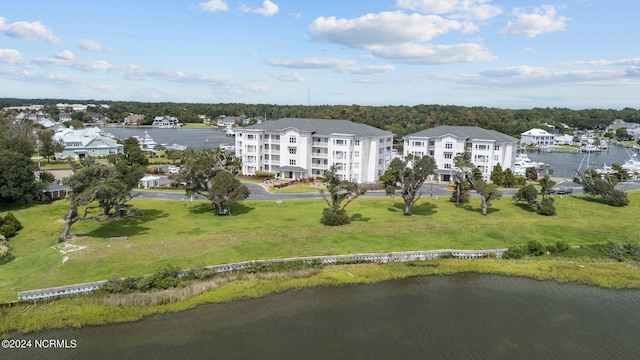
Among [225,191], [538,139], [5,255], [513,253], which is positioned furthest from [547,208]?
[538,139]

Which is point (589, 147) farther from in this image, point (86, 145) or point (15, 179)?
point (15, 179)

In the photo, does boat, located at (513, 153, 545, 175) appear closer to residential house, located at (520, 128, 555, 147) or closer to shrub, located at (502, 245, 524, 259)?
shrub, located at (502, 245, 524, 259)

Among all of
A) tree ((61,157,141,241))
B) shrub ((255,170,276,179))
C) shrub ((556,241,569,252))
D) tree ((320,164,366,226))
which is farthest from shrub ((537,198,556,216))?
tree ((61,157,141,241))

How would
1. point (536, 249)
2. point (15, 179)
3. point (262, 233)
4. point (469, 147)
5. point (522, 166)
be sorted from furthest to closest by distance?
1. point (522, 166)
2. point (469, 147)
3. point (15, 179)
4. point (262, 233)
5. point (536, 249)

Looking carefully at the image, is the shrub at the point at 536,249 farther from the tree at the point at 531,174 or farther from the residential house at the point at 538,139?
the residential house at the point at 538,139

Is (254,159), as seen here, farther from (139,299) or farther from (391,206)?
(139,299)

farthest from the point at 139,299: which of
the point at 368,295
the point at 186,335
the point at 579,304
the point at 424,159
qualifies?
the point at 424,159
